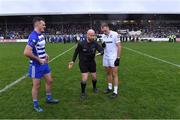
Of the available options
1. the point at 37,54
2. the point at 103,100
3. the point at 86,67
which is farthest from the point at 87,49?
the point at 37,54

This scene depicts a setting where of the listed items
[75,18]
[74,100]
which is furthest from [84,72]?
[75,18]

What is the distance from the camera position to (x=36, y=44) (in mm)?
7496

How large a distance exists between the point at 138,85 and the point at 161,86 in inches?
26.7

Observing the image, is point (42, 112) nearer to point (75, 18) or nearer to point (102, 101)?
point (102, 101)

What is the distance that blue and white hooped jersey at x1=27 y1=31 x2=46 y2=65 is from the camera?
290 inches

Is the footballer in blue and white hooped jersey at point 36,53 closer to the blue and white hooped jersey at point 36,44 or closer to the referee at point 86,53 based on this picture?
the blue and white hooped jersey at point 36,44

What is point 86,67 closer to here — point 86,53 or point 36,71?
point 86,53

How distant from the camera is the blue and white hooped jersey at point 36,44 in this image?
736cm

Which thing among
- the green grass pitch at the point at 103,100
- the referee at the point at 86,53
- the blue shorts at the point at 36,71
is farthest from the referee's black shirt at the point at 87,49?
the blue shorts at the point at 36,71

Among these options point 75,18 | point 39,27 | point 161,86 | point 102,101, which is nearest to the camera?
point 39,27

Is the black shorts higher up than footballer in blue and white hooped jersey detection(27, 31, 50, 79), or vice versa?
footballer in blue and white hooped jersey detection(27, 31, 50, 79)

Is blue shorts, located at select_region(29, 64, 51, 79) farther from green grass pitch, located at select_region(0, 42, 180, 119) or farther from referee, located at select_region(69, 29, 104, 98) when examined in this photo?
referee, located at select_region(69, 29, 104, 98)

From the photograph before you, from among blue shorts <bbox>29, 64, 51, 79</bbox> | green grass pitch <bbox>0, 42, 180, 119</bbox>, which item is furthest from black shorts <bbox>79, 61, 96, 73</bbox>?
blue shorts <bbox>29, 64, 51, 79</bbox>

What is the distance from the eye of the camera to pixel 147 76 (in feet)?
42.2
